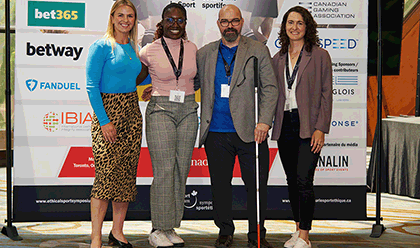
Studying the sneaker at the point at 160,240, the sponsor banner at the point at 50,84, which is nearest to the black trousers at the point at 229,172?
the sneaker at the point at 160,240

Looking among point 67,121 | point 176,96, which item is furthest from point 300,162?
point 67,121

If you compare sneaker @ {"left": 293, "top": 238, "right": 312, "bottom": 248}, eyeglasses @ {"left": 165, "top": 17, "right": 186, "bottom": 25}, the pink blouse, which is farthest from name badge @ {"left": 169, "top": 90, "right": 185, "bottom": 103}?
sneaker @ {"left": 293, "top": 238, "right": 312, "bottom": 248}

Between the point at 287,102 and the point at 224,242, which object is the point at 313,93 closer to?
the point at 287,102

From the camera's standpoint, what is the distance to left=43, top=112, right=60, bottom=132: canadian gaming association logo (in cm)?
371

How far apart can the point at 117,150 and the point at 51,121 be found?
907mm

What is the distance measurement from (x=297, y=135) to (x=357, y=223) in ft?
5.33

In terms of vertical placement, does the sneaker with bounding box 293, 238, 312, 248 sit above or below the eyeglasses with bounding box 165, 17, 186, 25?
below

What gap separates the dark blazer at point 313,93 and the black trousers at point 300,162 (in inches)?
2.0

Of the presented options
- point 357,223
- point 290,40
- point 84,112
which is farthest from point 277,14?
point 357,223

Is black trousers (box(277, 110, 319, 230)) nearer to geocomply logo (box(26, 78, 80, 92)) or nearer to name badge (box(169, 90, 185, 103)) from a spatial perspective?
name badge (box(169, 90, 185, 103))

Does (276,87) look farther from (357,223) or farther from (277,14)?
(357,223)

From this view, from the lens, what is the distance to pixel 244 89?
322cm

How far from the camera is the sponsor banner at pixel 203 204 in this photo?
3.76 metres

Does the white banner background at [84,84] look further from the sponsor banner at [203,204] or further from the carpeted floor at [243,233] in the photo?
the carpeted floor at [243,233]
